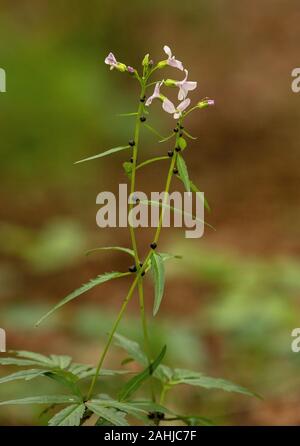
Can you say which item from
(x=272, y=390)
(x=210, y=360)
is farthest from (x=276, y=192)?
(x=272, y=390)

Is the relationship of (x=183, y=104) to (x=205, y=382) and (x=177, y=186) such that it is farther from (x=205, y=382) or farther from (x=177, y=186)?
(x=177, y=186)

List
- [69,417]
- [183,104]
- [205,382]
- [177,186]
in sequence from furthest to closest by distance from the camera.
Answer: [177,186], [205,382], [183,104], [69,417]

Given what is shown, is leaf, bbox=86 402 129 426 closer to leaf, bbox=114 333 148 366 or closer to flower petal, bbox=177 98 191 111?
leaf, bbox=114 333 148 366

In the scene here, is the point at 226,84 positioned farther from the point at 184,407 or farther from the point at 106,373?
the point at 106,373

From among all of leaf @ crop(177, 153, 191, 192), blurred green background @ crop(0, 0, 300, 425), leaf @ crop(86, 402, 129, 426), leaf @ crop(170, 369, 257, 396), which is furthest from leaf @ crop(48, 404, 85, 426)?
blurred green background @ crop(0, 0, 300, 425)

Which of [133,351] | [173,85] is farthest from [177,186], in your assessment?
[173,85]

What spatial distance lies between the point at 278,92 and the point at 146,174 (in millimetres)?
2305

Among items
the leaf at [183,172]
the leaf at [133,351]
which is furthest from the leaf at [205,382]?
the leaf at [183,172]

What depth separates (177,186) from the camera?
595 centimetres

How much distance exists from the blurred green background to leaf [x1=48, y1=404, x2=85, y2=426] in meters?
1.25

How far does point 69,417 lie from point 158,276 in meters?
0.34

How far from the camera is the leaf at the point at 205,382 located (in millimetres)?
1632

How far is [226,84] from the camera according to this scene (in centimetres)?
855

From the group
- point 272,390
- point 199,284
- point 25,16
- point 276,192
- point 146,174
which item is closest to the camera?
point 272,390
